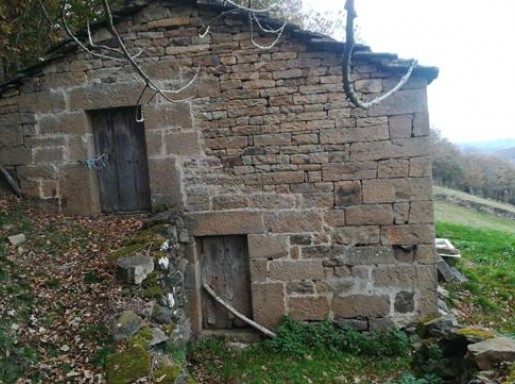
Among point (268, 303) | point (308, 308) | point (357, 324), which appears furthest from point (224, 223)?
point (357, 324)

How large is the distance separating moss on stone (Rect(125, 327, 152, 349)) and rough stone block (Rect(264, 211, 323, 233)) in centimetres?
222

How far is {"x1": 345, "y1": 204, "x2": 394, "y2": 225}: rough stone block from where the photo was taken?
5.34m

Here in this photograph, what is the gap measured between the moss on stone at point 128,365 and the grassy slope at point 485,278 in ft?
15.3

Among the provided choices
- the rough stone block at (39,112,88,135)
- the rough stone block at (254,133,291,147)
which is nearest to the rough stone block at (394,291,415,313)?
the rough stone block at (254,133,291,147)

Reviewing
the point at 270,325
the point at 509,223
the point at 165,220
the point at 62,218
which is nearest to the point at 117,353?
the point at 165,220

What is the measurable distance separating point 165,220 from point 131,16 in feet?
9.18

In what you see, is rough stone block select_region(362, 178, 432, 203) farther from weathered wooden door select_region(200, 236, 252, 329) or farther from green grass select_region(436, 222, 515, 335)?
green grass select_region(436, 222, 515, 335)

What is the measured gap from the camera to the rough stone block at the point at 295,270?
5.51m

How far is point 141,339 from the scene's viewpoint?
3729 mm

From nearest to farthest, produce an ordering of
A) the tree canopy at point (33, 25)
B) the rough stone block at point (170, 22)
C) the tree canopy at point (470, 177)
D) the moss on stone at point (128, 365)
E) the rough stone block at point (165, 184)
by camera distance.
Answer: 1. the moss on stone at point (128, 365)
2. the rough stone block at point (170, 22)
3. the rough stone block at point (165, 184)
4. the tree canopy at point (33, 25)
5. the tree canopy at point (470, 177)

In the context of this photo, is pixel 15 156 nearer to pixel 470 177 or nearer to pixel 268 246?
pixel 268 246

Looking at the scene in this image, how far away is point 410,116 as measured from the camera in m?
5.25

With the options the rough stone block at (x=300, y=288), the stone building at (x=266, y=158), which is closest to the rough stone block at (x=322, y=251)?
the stone building at (x=266, y=158)

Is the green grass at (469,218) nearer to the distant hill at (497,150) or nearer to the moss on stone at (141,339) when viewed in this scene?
the moss on stone at (141,339)
